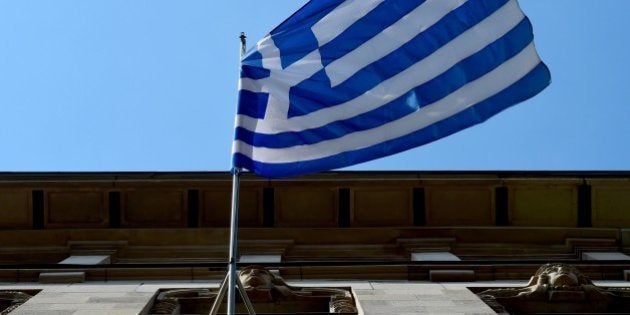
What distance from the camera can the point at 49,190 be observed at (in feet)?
76.9

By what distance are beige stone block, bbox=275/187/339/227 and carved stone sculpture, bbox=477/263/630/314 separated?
689 cm

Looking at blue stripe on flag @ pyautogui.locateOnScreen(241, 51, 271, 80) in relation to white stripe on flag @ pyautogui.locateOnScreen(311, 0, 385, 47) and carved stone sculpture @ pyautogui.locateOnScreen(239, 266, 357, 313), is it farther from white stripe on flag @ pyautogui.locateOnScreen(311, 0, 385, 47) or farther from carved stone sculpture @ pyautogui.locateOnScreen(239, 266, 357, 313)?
carved stone sculpture @ pyautogui.locateOnScreen(239, 266, 357, 313)

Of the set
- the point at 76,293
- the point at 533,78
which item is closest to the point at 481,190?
the point at 533,78

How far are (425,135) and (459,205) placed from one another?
8510 mm

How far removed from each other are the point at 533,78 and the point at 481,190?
321 inches

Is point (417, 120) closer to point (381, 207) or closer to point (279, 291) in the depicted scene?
point (279, 291)

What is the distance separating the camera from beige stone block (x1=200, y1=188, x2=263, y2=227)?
23.4 metres

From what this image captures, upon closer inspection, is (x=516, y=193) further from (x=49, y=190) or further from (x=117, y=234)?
(x=49, y=190)

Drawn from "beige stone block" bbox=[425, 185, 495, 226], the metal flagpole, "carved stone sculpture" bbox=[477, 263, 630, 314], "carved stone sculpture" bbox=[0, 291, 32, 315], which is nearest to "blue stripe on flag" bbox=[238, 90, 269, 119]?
the metal flagpole

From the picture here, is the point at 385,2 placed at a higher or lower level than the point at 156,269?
higher

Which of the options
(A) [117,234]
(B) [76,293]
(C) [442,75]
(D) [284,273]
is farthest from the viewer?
(A) [117,234]

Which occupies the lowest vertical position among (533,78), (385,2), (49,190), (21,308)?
(21,308)

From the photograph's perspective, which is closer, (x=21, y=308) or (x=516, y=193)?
(x=21, y=308)

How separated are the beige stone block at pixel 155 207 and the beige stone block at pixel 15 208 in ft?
6.19
